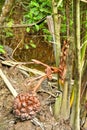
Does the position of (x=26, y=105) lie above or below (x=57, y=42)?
below

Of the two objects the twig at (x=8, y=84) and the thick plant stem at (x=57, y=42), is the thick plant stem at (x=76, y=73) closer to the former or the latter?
the thick plant stem at (x=57, y=42)

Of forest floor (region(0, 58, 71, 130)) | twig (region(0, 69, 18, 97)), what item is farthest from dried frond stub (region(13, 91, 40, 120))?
twig (region(0, 69, 18, 97))

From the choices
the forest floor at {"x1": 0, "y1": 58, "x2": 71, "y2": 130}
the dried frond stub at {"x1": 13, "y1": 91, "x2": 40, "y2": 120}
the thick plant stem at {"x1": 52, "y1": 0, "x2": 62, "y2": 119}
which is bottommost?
the forest floor at {"x1": 0, "y1": 58, "x2": 71, "y2": 130}

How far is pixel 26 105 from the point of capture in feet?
3.32

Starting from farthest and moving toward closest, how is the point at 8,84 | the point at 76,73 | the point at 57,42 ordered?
the point at 8,84 < the point at 57,42 < the point at 76,73

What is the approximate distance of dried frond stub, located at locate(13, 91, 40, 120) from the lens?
999 millimetres

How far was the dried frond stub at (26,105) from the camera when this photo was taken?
1.00 meters

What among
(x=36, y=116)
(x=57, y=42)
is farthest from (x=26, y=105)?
(x=57, y=42)

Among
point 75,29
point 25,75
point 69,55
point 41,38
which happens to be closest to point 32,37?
point 41,38

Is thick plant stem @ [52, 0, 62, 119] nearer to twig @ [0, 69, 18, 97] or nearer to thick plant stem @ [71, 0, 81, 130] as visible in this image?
thick plant stem @ [71, 0, 81, 130]

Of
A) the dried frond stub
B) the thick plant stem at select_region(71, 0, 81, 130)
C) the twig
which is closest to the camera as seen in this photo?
the thick plant stem at select_region(71, 0, 81, 130)

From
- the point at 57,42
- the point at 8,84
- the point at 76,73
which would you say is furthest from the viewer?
the point at 8,84

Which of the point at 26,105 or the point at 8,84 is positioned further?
the point at 8,84

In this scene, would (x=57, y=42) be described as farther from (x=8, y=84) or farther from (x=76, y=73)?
(x=8, y=84)
